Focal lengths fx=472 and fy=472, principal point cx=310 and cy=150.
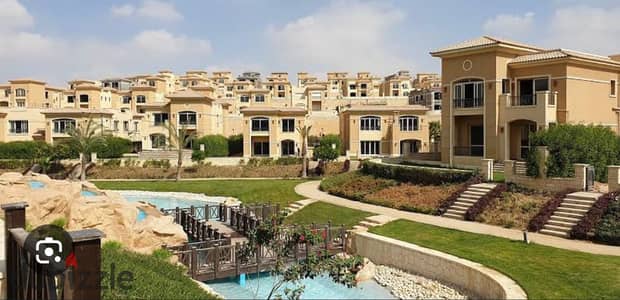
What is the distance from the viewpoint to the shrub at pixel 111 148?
157 feet

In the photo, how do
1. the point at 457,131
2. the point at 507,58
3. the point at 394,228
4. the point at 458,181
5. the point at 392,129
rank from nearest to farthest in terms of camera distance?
the point at 394,228, the point at 458,181, the point at 507,58, the point at 457,131, the point at 392,129

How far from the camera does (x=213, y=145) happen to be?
165ft

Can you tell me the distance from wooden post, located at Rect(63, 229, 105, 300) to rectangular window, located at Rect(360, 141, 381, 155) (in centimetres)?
4631

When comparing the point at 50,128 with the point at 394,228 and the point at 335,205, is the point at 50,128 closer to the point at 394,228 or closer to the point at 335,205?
the point at 335,205

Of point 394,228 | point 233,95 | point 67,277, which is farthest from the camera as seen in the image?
point 233,95

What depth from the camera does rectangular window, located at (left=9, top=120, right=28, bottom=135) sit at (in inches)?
2111

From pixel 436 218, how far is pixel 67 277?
65.0ft

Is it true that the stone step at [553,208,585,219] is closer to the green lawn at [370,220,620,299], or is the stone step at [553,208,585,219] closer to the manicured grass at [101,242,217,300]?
the green lawn at [370,220,620,299]

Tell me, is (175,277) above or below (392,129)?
below

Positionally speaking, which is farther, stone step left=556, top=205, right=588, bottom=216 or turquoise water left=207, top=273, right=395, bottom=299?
stone step left=556, top=205, right=588, bottom=216

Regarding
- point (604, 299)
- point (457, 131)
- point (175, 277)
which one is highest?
point (457, 131)

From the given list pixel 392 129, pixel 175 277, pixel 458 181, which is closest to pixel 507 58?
pixel 458 181

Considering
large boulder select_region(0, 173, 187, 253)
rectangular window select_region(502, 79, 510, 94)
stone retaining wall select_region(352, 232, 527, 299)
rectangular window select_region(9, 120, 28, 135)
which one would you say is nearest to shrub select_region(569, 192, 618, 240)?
stone retaining wall select_region(352, 232, 527, 299)

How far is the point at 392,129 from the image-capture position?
49188 mm
